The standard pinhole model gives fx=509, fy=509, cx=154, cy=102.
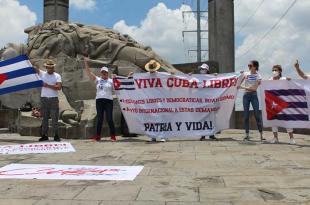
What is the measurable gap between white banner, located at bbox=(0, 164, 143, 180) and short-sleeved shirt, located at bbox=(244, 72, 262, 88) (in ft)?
14.1

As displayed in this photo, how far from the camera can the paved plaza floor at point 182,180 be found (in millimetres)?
4504

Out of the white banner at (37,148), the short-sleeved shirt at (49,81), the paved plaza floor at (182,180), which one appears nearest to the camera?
the paved plaza floor at (182,180)

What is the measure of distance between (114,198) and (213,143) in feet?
16.8

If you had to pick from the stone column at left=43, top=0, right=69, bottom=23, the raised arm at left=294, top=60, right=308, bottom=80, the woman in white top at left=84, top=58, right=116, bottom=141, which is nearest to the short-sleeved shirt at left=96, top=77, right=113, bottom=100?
the woman in white top at left=84, top=58, right=116, bottom=141

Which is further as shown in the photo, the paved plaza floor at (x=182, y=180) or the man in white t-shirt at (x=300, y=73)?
the man in white t-shirt at (x=300, y=73)

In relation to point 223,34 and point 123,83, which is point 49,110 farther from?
point 223,34

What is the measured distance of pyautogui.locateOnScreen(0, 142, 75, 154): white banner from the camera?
26.7 ft

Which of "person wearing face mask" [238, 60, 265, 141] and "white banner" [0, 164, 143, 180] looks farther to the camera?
"person wearing face mask" [238, 60, 265, 141]

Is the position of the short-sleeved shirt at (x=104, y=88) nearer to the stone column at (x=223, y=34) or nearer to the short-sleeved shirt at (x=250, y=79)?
the short-sleeved shirt at (x=250, y=79)

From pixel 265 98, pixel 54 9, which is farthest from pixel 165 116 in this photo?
pixel 54 9

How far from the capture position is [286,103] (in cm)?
984

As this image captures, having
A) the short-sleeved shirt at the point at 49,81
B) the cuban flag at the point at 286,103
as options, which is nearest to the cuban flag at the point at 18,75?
the short-sleeved shirt at the point at 49,81

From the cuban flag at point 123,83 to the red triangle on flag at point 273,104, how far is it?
2.72m

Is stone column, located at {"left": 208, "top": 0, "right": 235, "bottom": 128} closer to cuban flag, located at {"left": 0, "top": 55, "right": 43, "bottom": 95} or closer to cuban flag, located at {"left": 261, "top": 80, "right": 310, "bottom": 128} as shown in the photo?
cuban flag, located at {"left": 261, "top": 80, "right": 310, "bottom": 128}
